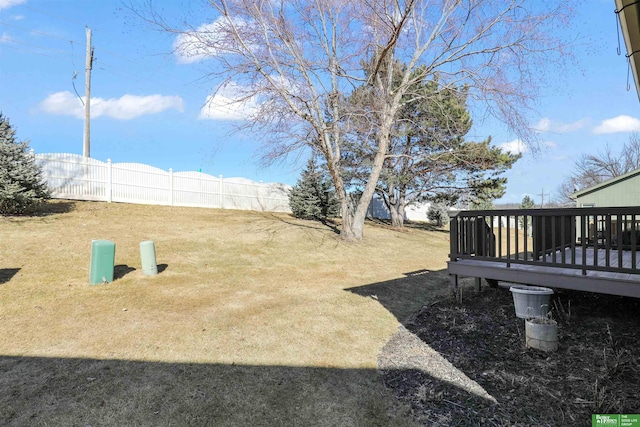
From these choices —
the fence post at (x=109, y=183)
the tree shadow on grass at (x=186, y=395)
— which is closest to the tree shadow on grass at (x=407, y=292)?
the tree shadow on grass at (x=186, y=395)

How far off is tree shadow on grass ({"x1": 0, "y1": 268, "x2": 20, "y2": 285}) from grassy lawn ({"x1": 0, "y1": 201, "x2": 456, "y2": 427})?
5cm

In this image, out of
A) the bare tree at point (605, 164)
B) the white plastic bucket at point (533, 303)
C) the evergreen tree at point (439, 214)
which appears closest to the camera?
the white plastic bucket at point (533, 303)

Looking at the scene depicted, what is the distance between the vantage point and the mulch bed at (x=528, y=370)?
8.46 ft

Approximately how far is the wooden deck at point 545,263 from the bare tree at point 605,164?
2958cm

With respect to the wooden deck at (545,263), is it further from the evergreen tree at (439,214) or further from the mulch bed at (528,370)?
the evergreen tree at (439,214)

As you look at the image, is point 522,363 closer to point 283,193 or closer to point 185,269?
point 185,269

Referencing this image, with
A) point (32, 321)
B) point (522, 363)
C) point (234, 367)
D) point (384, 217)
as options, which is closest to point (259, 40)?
point (32, 321)

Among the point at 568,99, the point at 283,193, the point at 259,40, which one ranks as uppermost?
the point at 259,40

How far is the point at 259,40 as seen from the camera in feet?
37.6

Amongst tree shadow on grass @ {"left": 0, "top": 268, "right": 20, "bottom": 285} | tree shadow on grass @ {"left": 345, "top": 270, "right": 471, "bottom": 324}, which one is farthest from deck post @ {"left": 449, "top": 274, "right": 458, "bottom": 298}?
tree shadow on grass @ {"left": 0, "top": 268, "right": 20, "bottom": 285}

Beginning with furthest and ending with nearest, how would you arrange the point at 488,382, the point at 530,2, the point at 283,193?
1. the point at 283,193
2. the point at 530,2
3. the point at 488,382

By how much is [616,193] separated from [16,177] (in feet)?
73.8

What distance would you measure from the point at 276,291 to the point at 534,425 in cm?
452

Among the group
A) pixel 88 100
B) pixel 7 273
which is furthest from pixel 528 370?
pixel 88 100
